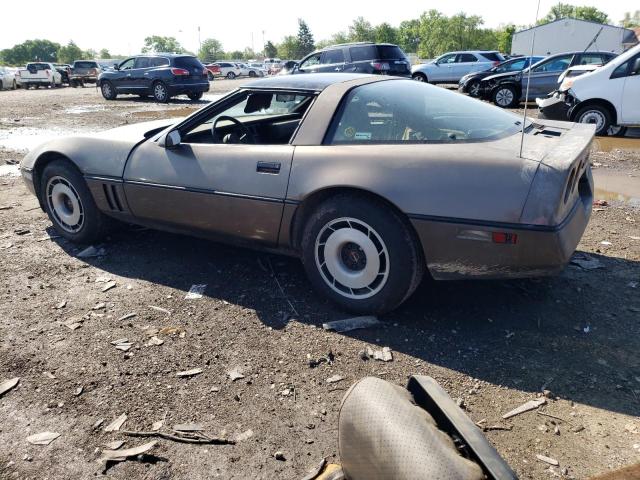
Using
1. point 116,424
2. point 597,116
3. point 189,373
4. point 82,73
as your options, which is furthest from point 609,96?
point 82,73

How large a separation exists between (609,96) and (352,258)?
815 centimetres

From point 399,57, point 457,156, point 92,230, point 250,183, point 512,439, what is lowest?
point 512,439

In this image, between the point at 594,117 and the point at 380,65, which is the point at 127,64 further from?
the point at 594,117

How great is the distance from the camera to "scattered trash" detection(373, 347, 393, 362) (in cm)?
276

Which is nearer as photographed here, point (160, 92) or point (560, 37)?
point (160, 92)

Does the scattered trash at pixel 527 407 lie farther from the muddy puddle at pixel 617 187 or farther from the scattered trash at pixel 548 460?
the muddy puddle at pixel 617 187

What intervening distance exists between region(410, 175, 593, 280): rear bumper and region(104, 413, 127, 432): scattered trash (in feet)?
5.81

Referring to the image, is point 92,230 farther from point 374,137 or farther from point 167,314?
point 374,137

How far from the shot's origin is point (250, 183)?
10.9ft

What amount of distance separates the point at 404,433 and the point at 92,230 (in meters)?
3.61

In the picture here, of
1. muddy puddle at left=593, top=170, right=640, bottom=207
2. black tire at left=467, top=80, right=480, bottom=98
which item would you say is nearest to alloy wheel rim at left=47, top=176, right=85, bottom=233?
muddy puddle at left=593, top=170, right=640, bottom=207

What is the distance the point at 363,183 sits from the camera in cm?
290

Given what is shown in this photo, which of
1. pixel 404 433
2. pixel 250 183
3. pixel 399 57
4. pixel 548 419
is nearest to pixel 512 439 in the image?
pixel 548 419

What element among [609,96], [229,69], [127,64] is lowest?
[609,96]
